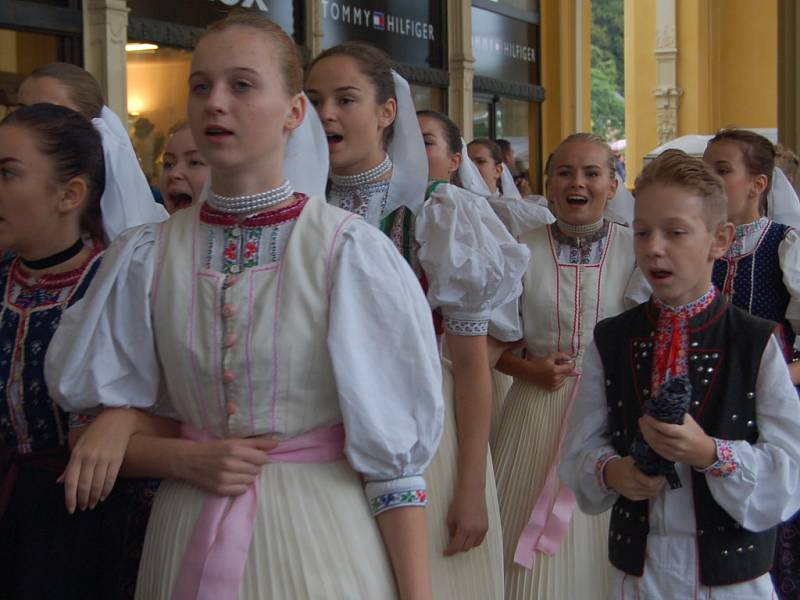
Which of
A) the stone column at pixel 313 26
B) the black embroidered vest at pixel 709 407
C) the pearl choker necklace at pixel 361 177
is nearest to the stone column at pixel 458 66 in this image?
the stone column at pixel 313 26

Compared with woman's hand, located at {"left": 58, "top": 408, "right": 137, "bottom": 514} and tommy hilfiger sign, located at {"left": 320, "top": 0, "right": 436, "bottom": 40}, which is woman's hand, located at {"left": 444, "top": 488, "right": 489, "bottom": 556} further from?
tommy hilfiger sign, located at {"left": 320, "top": 0, "right": 436, "bottom": 40}

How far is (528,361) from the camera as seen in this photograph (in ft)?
12.1

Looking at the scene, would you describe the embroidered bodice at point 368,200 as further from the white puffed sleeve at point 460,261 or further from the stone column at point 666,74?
the stone column at point 666,74

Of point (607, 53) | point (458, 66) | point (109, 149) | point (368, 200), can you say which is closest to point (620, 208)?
point (368, 200)

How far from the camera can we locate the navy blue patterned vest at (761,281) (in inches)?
147

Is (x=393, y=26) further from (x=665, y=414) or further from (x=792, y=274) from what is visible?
(x=665, y=414)

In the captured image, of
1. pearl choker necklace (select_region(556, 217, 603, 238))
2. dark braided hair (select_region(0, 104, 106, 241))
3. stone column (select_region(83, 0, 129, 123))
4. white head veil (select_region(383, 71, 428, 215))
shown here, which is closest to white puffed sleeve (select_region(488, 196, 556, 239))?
pearl choker necklace (select_region(556, 217, 603, 238))

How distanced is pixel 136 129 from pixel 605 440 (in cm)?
576

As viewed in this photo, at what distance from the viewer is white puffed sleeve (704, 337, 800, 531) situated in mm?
Answer: 2318

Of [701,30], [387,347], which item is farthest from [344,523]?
[701,30]

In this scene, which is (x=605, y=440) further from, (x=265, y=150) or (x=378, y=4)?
(x=378, y=4)

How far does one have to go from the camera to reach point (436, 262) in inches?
109

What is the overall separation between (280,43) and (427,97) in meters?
9.65

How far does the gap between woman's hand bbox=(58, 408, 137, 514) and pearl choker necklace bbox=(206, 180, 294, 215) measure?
397 millimetres
